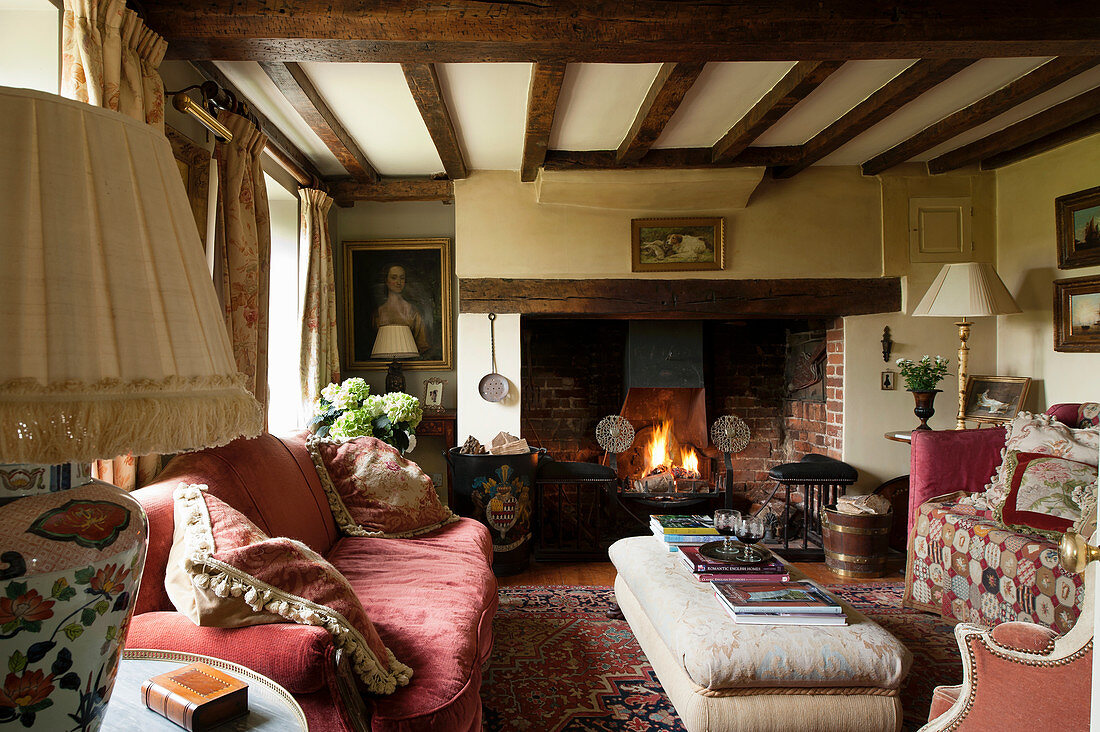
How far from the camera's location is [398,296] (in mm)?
4668

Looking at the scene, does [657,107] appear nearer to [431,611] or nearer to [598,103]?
[598,103]

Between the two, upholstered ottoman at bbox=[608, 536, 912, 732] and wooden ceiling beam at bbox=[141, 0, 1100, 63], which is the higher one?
wooden ceiling beam at bbox=[141, 0, 1100, 63]

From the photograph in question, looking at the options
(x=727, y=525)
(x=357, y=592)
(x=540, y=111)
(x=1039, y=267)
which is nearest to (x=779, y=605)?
(x=727, y=525)

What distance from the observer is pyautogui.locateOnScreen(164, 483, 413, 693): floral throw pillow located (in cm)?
144

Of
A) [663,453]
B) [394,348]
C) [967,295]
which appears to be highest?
[967,295]

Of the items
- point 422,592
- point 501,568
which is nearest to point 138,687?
point 422,592

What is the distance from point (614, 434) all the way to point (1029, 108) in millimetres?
2826

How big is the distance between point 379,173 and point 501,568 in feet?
8.31

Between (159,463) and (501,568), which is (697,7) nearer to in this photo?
(159,463)

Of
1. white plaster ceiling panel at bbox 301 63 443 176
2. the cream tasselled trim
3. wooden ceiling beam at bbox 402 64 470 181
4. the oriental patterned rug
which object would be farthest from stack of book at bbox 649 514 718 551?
the cream tasselled trim

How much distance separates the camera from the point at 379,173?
4.41m

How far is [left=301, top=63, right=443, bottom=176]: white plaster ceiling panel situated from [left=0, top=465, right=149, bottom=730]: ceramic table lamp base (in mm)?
2373

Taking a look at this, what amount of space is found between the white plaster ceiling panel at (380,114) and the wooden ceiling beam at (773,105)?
1.56 m

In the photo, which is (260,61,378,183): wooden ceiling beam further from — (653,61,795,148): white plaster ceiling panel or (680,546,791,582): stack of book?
(680,546,791,582): stack of book
